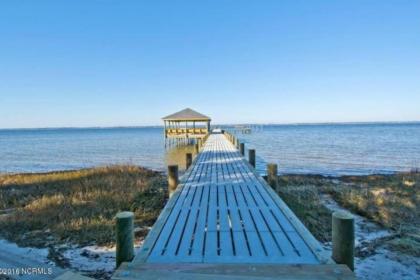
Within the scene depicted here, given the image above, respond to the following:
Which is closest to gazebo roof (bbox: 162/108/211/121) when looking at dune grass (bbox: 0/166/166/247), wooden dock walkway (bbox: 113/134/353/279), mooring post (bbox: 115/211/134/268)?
dune grass (bbox: 0/166/166/247)

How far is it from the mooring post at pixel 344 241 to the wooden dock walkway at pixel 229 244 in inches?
4.8

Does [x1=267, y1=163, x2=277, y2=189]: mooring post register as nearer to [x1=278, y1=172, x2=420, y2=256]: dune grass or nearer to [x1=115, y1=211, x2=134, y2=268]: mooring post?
[x1=278, y1=172, x2=420, y2=256]: dune grass

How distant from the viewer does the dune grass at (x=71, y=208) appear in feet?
21.8

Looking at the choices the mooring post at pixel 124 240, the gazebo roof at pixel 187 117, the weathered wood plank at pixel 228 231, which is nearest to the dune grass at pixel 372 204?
the weathered wood plank at pixel 228 231

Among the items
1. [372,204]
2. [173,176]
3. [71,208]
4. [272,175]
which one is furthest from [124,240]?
[372,204]

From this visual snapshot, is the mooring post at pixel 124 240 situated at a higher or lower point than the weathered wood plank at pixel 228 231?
higher

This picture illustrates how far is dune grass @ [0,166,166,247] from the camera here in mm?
6652

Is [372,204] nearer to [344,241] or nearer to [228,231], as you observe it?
[228,231]

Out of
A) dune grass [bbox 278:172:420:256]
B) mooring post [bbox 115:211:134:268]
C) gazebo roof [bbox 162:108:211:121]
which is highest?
gazebo roof [bbox 162:108:211:121]

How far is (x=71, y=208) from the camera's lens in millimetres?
8594

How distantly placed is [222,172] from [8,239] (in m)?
5.64

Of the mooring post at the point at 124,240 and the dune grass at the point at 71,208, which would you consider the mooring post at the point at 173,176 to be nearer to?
the dune grass at the point at 71,208

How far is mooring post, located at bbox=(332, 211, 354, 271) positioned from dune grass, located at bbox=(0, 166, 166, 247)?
14.8 ft

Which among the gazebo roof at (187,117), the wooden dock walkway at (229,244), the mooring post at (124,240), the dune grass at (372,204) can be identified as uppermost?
the gazebo roof at (187,117)
